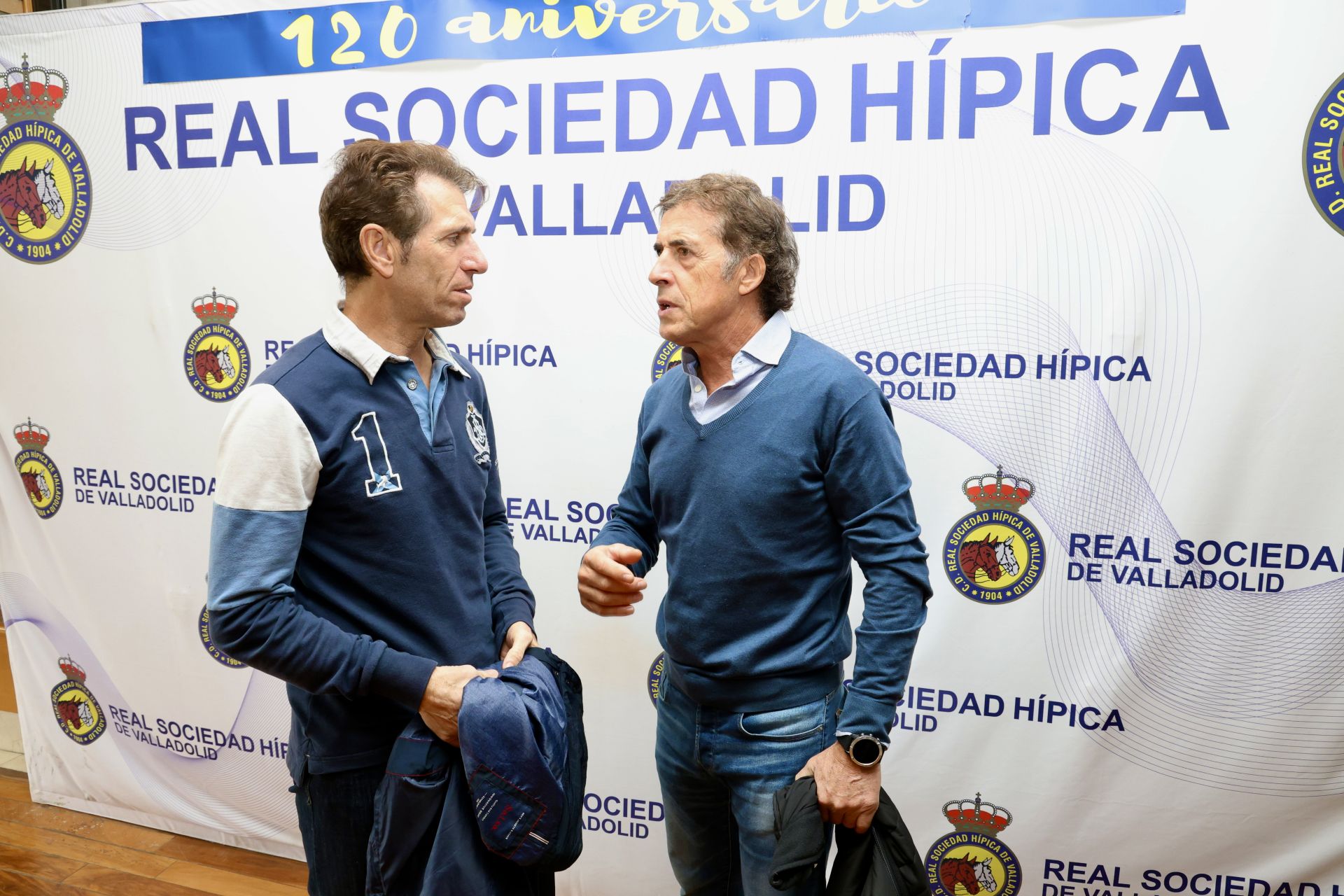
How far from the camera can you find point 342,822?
141cm

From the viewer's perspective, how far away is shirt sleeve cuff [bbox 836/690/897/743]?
4.74 feet

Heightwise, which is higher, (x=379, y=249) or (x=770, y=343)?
(x=379, y=249)

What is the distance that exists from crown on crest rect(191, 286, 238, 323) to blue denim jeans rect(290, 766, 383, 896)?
169 centimetres

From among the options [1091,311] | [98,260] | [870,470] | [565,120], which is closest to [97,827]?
[98,260]

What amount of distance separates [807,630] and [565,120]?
1446 millimetres

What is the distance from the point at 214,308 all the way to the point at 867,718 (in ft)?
7.22

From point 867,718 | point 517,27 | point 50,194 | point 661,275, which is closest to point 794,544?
point 867,718

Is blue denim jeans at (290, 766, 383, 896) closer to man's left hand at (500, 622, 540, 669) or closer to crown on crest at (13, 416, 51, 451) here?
man's left hand at (500, 622, 540, 669)

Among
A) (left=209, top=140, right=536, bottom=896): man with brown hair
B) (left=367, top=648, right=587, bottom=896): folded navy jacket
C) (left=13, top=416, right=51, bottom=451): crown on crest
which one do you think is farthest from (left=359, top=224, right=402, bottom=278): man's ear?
(left=13, top=416, right=51, bottom=451): crown on crest

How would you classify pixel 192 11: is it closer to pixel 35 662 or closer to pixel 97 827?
pixel 35 662

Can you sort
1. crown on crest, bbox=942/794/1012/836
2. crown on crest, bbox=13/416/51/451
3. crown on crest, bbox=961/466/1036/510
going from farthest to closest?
crown on crest, bbox=13/416/51/451 < crown on crest, bbox=942/794/1012/836 < crown on crest, bbox=961/466/1036/510

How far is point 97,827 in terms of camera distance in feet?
9.68

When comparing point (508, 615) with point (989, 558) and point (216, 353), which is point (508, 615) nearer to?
point (989, 558)

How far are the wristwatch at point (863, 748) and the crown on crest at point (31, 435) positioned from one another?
268 cm
